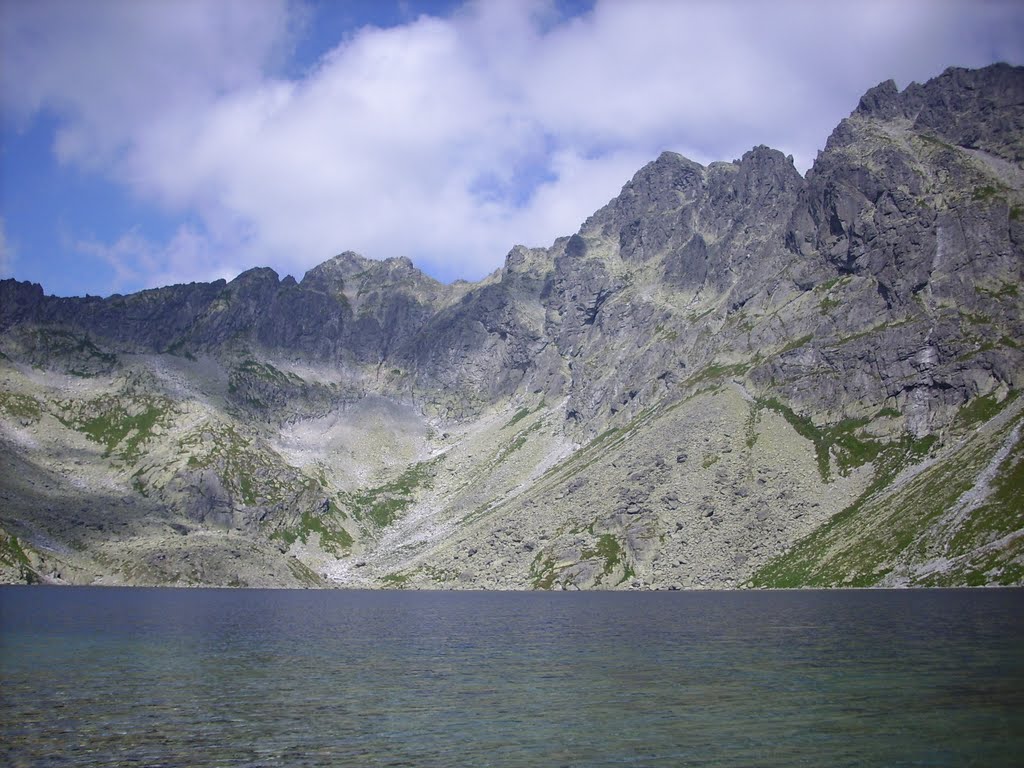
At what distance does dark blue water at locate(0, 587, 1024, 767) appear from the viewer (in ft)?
130

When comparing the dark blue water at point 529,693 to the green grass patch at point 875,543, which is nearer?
the dark blue water at point 529,693

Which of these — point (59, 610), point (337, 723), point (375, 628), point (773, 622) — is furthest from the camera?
point (59, 610)

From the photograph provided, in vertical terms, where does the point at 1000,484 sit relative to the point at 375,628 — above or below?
above

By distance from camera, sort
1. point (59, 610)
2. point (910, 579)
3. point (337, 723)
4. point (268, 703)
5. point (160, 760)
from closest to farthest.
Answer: point (160, 760)
point (337, 723)
point (268, 703)
point (59, 610)
point (910, 579)

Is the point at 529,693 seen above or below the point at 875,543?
above

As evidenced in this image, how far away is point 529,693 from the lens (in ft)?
186

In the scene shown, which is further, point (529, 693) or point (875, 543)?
point (875, 543)

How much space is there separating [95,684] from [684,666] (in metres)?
45.9

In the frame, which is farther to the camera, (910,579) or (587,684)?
(910,579)

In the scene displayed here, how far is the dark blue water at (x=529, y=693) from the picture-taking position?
39.7 meters

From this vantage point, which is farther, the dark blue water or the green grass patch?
the green grass patch

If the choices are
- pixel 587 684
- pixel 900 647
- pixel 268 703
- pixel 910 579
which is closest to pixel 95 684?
pixel 268 703

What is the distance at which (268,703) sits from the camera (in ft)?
176

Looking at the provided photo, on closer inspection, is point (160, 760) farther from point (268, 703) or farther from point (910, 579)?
point (910, 579)
